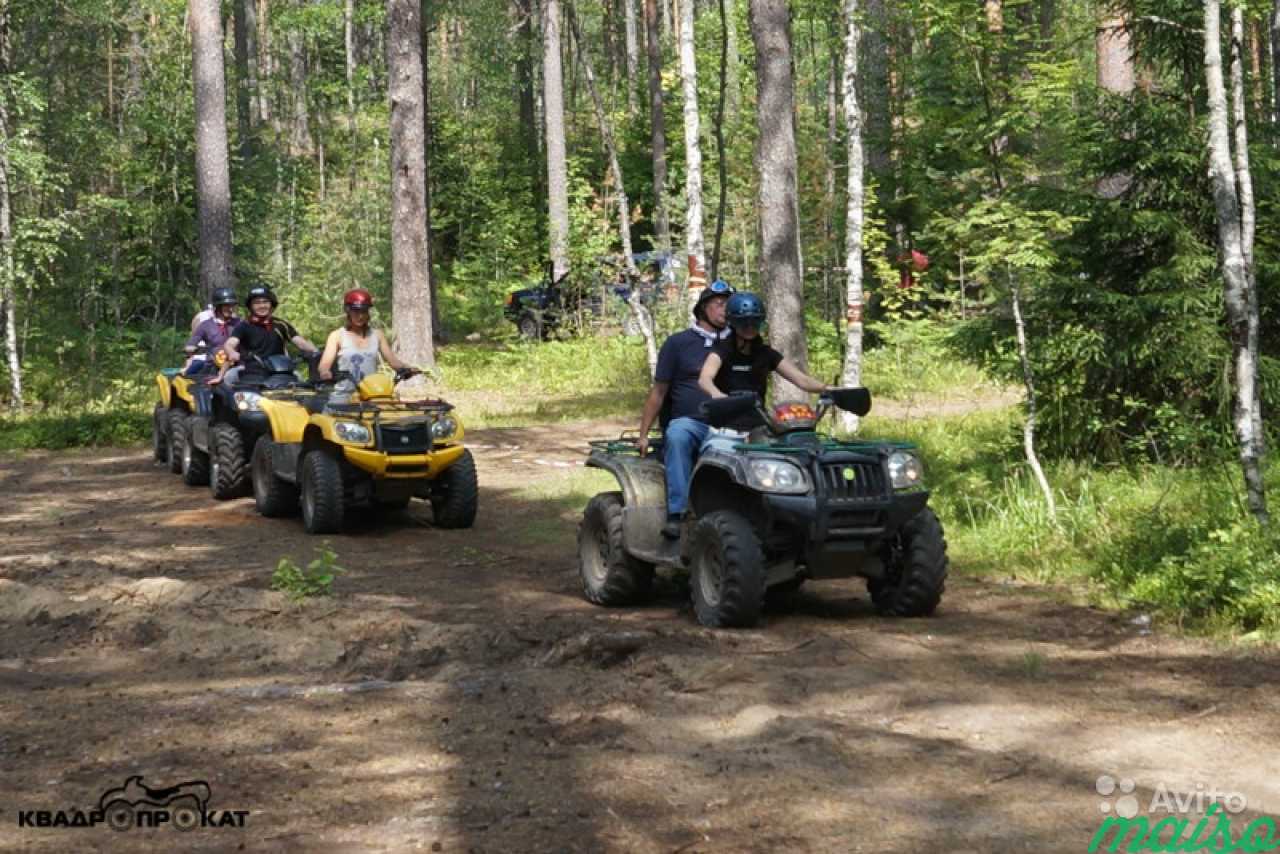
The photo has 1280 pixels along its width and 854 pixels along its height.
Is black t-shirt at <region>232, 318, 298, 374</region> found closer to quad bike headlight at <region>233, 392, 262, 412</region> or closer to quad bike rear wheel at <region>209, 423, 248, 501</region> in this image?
quad bike headlight at <region>233, 392, 262, 412</region>

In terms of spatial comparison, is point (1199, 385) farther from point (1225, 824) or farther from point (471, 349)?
point (471, 349)

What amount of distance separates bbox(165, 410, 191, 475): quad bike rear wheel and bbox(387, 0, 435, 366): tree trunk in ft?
19.8

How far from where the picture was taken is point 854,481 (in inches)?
329

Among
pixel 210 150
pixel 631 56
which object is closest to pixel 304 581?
pixel 210 150

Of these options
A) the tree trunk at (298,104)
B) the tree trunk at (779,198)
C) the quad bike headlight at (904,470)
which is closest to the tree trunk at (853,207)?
the tree trunk at (779,198)

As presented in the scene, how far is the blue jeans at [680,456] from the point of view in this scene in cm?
913

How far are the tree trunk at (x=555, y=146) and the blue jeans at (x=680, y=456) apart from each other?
2182 centimetres

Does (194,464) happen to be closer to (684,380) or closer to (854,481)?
(684,380)

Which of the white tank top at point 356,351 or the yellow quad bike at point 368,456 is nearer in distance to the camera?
the yellow quad bike at point 368,456

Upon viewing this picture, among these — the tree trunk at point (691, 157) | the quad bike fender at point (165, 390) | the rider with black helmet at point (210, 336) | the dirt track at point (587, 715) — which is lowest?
the dirt track at point (587, 715)

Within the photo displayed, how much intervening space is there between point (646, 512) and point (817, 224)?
20.2m

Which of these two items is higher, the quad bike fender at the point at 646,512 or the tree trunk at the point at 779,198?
the tree trunk at the point at 779,198

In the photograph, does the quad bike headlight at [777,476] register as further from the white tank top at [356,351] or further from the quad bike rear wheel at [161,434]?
the quad bike rear wheel at [161,434]

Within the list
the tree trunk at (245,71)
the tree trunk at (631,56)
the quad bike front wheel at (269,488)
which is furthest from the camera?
the tree trunk at (631,56)
